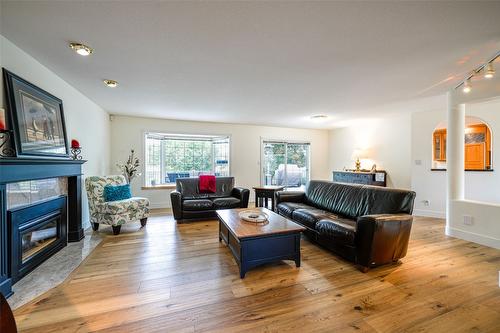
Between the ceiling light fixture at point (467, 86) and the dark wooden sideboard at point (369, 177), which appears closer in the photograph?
the ceiling light fixture at point (467, 86)

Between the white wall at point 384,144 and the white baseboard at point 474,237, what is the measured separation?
1667mm

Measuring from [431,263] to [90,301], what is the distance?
3680mm

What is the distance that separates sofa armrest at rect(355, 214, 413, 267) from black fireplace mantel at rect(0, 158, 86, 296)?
3.43m

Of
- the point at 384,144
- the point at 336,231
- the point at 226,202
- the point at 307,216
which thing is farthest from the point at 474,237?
the point at 226,202

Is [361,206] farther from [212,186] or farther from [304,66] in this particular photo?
[212,186]

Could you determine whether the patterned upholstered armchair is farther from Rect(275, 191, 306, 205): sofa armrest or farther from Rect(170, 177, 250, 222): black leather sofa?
Rect(275, 191, 306, 205): sofa armrest

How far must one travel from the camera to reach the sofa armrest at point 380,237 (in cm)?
225

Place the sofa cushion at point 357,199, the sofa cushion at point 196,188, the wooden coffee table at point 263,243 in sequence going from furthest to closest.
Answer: the sofa cushion at point 196,188 → the sofa cushion at point 357,199 → the wooden coffee table at point 263,243

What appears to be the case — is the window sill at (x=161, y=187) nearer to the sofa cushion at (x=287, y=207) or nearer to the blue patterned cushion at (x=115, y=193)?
the blue patterned cushion at (x=115, y=193)

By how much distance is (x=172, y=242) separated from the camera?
10.4 feet

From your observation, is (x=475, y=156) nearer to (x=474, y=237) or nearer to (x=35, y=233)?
(x=474, y=237)

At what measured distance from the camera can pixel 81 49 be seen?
212cm

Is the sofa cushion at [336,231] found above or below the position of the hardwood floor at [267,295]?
above

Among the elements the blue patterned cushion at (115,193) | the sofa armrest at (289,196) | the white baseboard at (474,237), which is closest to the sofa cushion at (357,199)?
the sofa armrest at (289,196)
